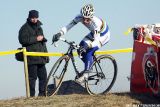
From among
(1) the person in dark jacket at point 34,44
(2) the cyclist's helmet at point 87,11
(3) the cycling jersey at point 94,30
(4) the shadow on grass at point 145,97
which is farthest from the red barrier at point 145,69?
(1) the person in dark jacket at point 34,44

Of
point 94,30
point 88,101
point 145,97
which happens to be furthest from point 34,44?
point 145,97

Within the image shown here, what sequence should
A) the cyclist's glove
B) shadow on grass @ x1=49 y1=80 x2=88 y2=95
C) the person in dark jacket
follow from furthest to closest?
the person in dark jacket → shadow on grass @ x1=49 y1=80 x2=88 y2=95 → the cyclist's glove

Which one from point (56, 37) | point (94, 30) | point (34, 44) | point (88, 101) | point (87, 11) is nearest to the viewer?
point (88, 101)

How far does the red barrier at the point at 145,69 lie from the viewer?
11.6m

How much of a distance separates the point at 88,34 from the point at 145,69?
4.97 feet

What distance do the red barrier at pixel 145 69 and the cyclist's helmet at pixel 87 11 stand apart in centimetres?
116

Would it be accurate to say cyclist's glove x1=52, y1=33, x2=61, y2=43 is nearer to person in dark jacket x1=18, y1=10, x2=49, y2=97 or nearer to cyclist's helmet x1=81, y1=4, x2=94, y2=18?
cyclist's helmet x1=81, y1=4, x2=94, y2=18

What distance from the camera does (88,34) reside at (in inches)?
496

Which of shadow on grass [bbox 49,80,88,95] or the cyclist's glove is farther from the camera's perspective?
shadow on grass [bbox 49,80,88,95]

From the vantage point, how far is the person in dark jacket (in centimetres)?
1346

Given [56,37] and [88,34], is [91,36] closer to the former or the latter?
[88,34]

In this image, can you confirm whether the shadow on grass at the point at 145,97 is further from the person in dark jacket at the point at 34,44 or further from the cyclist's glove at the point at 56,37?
the person in dark jacket at the point at 34,44

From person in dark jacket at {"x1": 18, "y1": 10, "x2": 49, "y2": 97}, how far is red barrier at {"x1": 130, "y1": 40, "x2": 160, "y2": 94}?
7.29 ft

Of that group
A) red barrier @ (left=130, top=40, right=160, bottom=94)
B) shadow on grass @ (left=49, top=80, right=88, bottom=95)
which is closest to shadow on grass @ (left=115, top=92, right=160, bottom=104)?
red barrier @ (left=130, top=40, right=160, bottom=94)
